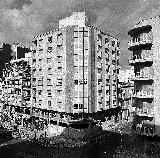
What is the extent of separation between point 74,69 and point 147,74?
21329 mm

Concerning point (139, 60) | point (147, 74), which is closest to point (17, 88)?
point (139, 60)

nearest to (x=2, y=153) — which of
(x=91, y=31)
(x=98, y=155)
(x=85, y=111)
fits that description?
(x=98, y=155)

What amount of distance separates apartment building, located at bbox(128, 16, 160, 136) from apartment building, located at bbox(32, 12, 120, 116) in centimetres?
1539

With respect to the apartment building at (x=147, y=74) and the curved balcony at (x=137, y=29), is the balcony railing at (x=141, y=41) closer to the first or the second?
the apartment building at (x=147, y=74)

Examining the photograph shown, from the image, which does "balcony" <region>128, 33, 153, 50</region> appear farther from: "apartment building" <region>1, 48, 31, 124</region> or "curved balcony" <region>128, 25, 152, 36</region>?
"apartment building" <region>1, 48, 31, 124</region>

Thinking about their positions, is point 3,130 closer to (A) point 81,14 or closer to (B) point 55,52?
(B) point 55,52

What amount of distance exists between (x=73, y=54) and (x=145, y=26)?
22.0m

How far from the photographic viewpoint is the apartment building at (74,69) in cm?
6341

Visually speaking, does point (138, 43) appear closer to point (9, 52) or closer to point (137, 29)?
point (137, 29)

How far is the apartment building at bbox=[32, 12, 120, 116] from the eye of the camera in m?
63.4

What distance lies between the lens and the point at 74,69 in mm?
63469

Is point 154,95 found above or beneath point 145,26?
beneath

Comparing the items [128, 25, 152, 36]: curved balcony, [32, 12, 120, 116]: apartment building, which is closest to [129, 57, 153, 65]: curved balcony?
[128, 25, 152, 36]: curved balcony

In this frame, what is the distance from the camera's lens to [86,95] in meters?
63.5
